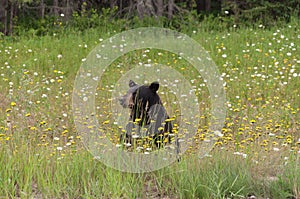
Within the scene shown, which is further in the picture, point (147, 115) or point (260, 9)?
point (260, 9)

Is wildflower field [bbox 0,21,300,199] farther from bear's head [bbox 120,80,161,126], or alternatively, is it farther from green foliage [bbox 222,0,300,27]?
green foliage [bbox 222,0,300,27]

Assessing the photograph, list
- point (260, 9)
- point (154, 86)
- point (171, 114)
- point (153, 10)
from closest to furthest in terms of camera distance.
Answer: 1. point (154, 86)
2. point (171, 114)
3. point (153, 10)
4. point (260, 9)

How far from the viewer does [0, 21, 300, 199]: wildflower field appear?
404 centimetres

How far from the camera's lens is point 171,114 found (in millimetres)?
6688

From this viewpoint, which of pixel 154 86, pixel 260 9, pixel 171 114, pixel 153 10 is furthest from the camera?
pixel 260 9

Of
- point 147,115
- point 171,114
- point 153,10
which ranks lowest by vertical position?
point 171,114

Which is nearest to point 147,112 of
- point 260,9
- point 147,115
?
point 147,115

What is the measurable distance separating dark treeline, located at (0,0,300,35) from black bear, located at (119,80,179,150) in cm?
933

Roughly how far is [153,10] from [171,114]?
9.40 m

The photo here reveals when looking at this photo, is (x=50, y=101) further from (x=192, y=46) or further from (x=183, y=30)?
(x=183, y=30)

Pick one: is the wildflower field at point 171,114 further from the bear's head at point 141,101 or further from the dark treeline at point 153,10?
the dark treeline at point 153,10

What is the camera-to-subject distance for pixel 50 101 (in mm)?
7750

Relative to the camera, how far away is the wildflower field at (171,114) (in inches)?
159

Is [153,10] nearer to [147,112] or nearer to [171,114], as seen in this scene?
[171,114]
